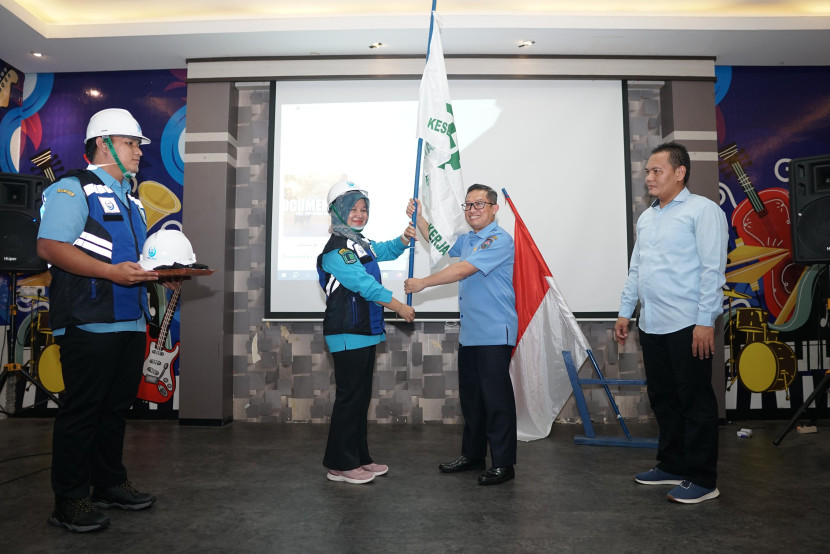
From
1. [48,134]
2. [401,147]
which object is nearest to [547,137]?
[401,147]

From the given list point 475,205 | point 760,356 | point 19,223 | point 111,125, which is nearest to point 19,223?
point 19,223

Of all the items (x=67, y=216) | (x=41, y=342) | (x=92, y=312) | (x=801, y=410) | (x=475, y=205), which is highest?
(x=475, y=205)

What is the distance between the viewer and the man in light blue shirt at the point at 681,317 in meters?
2.48

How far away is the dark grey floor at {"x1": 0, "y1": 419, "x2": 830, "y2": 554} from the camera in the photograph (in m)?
2.10

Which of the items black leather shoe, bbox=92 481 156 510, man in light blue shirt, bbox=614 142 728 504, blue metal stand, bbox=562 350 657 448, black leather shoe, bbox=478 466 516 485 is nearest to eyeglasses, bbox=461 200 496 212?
man in light blue shirt, bbox=614 142 728 504

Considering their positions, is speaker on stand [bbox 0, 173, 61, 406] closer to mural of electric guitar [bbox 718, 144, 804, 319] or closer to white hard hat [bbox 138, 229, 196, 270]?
white hard hat [bbox 138, 229, 196, 270]

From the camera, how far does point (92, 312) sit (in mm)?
2184

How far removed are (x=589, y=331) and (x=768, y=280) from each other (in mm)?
1534

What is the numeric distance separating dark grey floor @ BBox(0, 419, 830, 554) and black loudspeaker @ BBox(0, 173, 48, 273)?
1242 mm

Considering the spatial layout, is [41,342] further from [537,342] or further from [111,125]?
[537,342]

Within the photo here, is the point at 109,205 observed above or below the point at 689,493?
above

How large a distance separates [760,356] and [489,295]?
2.90 meters

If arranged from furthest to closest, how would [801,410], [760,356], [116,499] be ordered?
[760,356]
[801,410]
[116,499]

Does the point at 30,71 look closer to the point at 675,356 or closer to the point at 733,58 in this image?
the point at 675,356
